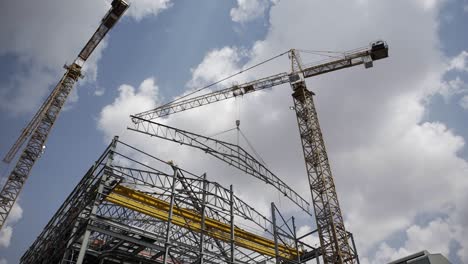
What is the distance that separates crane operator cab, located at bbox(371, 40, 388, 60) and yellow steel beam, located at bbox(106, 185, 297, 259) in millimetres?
24815

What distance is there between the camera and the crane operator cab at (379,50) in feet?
130

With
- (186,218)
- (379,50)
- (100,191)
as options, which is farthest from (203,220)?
(379,50)

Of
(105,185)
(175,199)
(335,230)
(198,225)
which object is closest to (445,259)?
(335,230)

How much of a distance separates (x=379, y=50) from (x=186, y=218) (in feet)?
98.7

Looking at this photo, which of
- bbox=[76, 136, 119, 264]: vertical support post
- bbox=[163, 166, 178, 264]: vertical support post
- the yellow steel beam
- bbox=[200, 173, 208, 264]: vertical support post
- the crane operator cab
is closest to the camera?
bbox=[76, 136, 119, 264]: vertical support post

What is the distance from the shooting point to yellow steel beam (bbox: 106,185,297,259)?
22.0m

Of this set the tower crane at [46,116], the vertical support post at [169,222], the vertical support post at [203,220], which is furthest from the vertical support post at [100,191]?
the tower crane at [46,116]

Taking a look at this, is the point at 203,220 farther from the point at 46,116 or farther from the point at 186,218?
the point at 46,116

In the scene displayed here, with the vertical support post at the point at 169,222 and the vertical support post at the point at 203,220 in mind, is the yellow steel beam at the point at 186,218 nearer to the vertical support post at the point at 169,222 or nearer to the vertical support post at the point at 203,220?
the vertical support post at the point at 203,220

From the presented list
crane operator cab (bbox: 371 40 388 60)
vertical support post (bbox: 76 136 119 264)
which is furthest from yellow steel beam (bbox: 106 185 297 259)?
crane operator cab (bbox: 371 40 388 60)

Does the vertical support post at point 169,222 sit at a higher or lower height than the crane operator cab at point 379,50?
lower

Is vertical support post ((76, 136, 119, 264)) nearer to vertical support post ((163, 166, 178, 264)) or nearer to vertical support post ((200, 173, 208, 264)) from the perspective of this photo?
vertical support post ((163, 166, 178, 264))

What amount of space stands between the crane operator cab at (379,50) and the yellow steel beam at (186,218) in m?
24.8

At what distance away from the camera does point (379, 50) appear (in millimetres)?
39906
